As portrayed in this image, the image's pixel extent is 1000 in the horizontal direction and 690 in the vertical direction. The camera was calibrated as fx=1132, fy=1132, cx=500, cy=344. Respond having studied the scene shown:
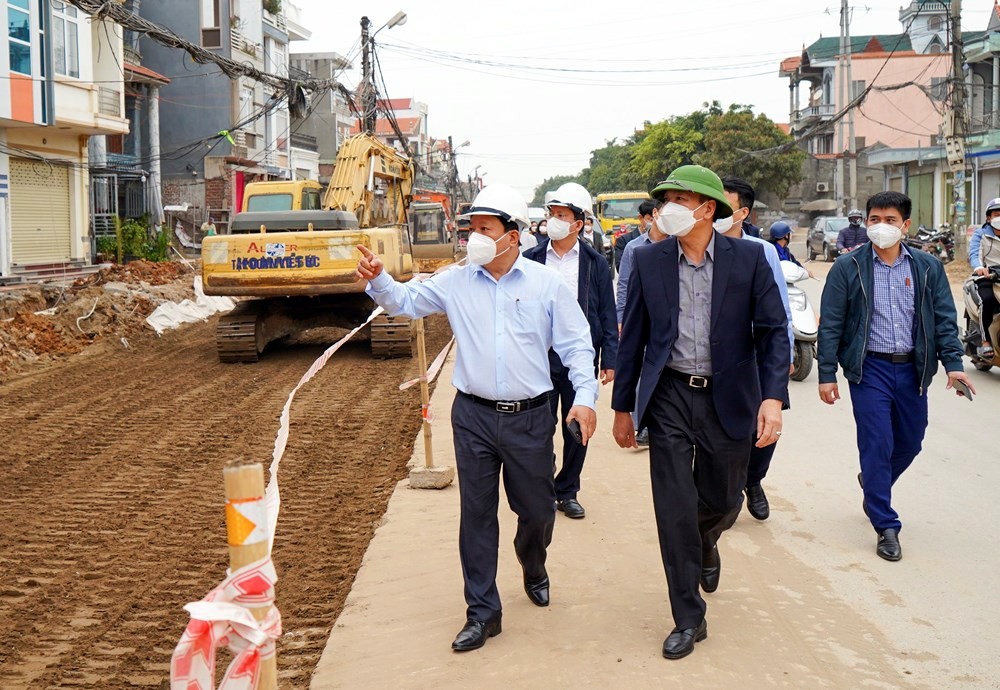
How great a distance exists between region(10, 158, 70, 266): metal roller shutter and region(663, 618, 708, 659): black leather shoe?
2490cm

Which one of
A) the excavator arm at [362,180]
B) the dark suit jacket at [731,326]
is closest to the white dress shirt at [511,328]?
the dark suit jacket at [731,326]

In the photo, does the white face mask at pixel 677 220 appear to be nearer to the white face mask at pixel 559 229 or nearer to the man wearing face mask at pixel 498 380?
the man wearing face mask at pixel 498 380

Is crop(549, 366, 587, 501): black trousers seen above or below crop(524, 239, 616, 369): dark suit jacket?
below

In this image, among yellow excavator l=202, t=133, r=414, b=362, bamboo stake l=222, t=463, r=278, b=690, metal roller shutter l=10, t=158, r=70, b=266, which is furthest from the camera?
metal roller shutter l=10, t=158, r=70, b=266

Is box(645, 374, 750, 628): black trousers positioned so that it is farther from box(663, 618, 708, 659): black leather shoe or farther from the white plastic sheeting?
the white plastic sheeting

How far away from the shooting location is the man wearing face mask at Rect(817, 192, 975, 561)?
6113mm

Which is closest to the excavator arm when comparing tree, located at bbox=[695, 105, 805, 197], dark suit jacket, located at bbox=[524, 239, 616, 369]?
dark suit jacket, located at bbox=[524, 239, 616, 369]

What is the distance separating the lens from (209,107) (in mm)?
46250

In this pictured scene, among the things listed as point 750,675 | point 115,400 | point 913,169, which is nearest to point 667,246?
point 750,675

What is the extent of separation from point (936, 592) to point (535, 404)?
2226 millimetres

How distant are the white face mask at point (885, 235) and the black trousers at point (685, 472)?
80.4 inches

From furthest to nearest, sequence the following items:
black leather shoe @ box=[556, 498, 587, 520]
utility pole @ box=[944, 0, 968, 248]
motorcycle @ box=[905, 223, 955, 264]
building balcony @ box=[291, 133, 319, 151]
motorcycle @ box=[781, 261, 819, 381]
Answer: building balcony @ box=[291, 133, 319, 151] → motorcycle @ box=[905, 223, 955, 264] → utility pole @ box=[944, 0, 968, 248] → motorcycle @ box=[781, 261, 819, 381] → black leather shoe @ box=[556, 498, 587, 520]

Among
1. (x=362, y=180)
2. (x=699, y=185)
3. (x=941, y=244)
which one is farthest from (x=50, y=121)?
(x=699, y=185)

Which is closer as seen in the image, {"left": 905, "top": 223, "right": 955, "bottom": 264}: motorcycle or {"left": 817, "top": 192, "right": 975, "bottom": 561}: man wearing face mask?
{"left": 817, "top": 192, "right": 975, "bottom": 561}: man wearing face mask
